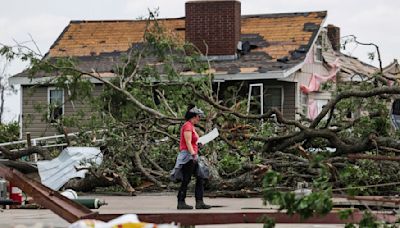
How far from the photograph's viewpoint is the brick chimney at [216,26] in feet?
110

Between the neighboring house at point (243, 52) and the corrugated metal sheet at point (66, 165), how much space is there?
35.2 feet

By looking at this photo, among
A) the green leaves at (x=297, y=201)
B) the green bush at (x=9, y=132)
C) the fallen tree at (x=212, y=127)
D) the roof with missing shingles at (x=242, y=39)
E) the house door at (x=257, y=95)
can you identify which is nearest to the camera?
the green leaves at (x=297, y=201)

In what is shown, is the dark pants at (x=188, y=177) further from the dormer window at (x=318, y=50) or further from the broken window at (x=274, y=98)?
the dormer window at (x=318, y=50)

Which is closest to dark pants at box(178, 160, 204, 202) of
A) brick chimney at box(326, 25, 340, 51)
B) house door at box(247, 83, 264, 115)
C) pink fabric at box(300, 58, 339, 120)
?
house door at box(247, 83, 264, 115)

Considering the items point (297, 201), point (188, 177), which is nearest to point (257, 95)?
point (188, 177)

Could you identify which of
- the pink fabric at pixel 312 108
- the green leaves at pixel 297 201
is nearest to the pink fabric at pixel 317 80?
the pink fabric at pixel 312 108

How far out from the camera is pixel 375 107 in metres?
18.4

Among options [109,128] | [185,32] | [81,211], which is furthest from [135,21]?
[81,211]

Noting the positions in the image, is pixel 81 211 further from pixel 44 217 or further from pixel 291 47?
pixel 291 47

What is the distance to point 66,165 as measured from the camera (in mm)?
20016

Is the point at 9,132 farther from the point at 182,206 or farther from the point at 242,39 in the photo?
the point at 182,206

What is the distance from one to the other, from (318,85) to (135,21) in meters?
7.16

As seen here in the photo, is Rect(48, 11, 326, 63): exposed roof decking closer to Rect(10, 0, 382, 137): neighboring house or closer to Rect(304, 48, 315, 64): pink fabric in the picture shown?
Rect(10, 0, 382, 137): neighboring house

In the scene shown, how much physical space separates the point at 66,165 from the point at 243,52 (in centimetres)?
1475
